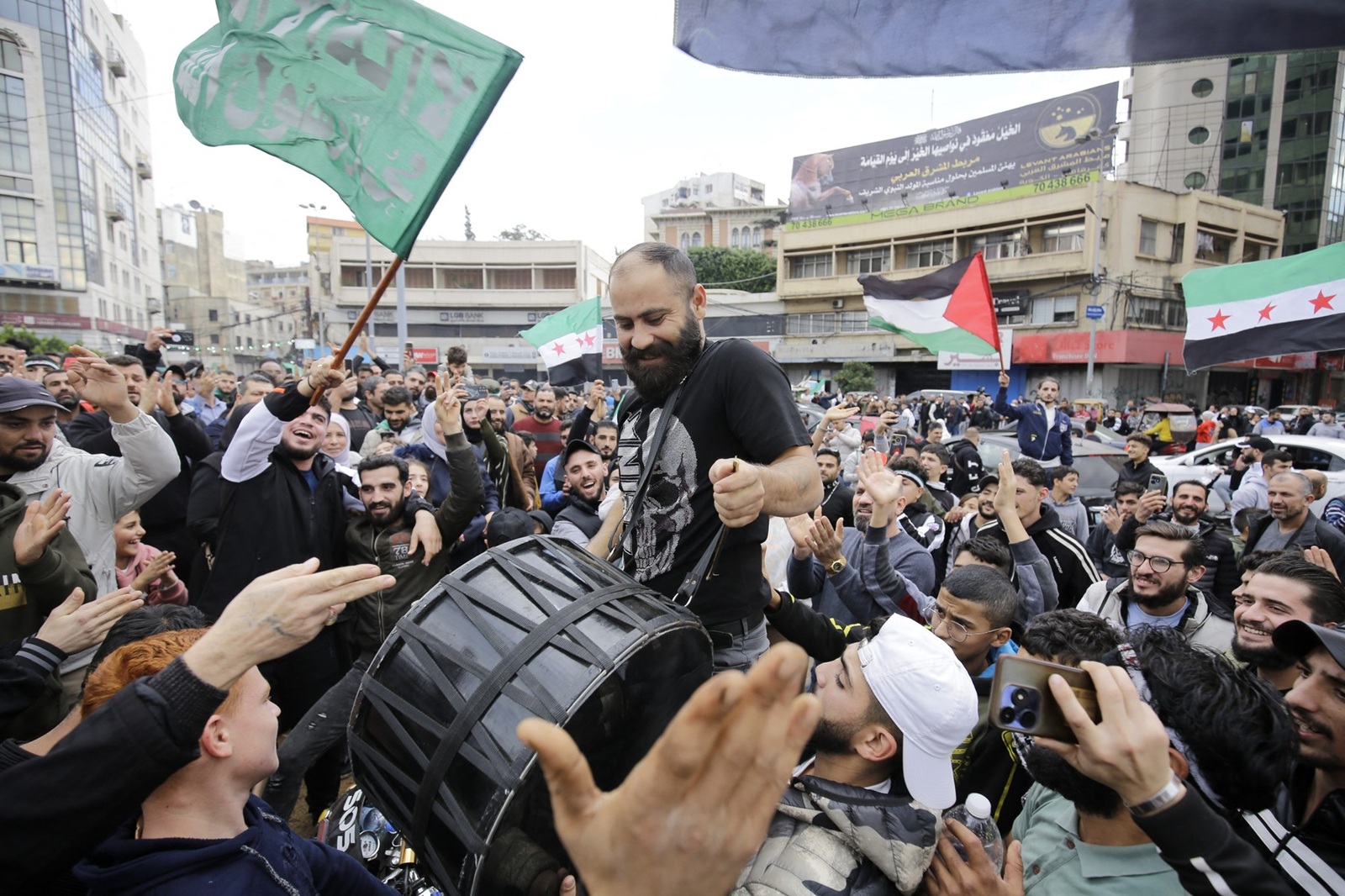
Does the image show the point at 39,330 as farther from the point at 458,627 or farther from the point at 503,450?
the point at 458,627

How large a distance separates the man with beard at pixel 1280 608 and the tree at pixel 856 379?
116ft

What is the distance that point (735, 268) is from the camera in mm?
54469

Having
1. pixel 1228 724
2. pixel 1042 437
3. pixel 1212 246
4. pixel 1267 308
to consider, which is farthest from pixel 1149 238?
pixel 1228 724

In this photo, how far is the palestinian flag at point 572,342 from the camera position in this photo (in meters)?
13.4

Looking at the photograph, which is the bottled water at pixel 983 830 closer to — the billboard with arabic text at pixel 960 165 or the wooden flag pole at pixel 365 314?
the wooden flag pole at pixel 365 314

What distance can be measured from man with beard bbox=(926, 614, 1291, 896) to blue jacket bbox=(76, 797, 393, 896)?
1635 mm

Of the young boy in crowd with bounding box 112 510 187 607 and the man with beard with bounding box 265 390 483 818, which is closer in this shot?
the young boy in crowd with bounding box 112 510 187 607

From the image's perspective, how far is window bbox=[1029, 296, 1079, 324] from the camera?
3522 centimetres

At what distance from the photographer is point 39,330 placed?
47.3 metres

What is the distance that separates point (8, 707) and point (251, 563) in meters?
1.70

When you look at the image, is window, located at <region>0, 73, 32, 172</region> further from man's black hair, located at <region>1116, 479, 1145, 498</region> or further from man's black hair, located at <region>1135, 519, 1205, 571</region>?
man's black hair, located at <region>1135, 519, 1205, 571</region>

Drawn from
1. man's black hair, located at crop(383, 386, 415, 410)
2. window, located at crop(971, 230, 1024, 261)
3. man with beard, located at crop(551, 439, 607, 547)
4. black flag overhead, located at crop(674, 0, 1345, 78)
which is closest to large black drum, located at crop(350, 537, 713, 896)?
black flag overhead, located at crop(674, 0, 1345, 78)

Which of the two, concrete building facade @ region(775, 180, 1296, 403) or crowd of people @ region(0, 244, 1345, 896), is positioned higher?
concrete building facade @ region(775, 180, 1296, 403)

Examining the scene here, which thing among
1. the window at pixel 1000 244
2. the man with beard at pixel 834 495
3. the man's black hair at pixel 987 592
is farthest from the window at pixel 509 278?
the man's black hair at pixel 987 592
